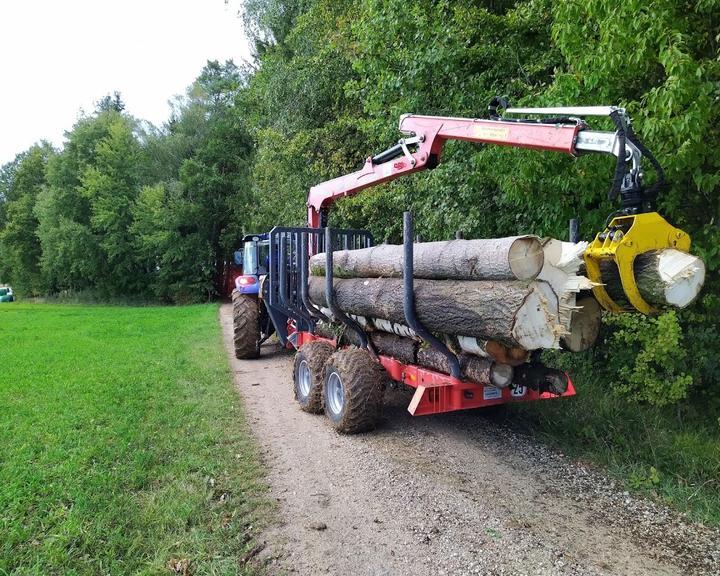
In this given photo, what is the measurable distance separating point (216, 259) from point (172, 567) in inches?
1296

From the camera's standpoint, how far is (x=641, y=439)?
5.11 metres

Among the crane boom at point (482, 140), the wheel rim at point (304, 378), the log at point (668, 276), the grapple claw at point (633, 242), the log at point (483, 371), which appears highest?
the crane boom at point (482, 140)

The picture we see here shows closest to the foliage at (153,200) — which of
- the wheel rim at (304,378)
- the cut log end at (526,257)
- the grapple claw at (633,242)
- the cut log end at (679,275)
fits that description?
the wheel rim at (304,378)

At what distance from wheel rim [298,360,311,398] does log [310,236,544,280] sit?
4.19 ft

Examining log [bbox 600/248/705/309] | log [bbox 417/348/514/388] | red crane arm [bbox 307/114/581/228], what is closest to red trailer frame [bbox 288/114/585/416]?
red crane arm [bbox 307/114/581/228]

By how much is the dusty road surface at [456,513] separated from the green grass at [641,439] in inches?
8.9

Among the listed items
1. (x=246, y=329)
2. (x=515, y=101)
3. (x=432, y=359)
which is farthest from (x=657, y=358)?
(x=246, y=329)

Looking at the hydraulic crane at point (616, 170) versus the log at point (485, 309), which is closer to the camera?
the hydraulic crane at point (616, 170)

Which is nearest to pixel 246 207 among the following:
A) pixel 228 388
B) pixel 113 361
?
pixel 113 361

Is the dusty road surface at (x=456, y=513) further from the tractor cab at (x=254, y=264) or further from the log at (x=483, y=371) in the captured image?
the tractor cab at (x=254, y=264)

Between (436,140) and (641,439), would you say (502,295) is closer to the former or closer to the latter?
(641,439)

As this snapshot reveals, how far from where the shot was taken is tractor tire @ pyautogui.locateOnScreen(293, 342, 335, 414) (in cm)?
638

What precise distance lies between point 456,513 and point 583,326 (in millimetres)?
1924

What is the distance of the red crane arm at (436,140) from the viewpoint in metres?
4.51
